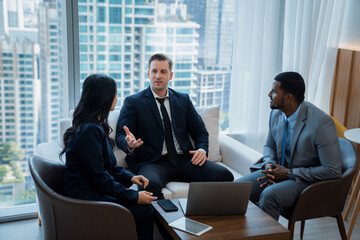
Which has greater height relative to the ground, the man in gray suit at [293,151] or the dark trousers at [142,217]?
the man in gray suit at [293,151]

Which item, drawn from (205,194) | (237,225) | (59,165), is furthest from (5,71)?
(237,225)

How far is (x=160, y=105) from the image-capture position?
10.7 feet

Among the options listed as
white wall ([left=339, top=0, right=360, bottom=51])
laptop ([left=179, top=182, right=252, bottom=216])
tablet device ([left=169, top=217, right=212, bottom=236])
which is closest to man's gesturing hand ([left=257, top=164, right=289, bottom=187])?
laptop ([left=179, top=182, right=252, bottom=216])

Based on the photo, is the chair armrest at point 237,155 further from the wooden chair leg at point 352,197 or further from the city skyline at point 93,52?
the wooden chair leg at point 352,197

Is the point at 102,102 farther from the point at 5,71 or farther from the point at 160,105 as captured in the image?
the point at 5,71

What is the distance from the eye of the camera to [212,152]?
3504 millimetres

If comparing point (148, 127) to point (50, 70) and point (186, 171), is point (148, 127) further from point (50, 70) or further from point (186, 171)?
point (50, 70)

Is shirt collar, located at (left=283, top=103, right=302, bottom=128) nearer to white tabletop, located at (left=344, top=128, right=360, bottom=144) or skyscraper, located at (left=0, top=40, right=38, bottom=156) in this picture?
white tabletop, located at (left=344, top=128, right=360, bottom=144)

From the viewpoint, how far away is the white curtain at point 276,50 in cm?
381

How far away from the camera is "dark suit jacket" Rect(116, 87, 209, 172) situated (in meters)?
3.15

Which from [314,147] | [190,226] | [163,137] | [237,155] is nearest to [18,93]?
[163,137]

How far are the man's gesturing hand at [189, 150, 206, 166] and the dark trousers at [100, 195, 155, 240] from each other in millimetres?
734

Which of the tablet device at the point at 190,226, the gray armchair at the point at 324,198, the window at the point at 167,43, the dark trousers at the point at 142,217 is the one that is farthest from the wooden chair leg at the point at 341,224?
the window at the point at 167,43

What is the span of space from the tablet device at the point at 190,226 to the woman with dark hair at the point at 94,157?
30 centimetres
